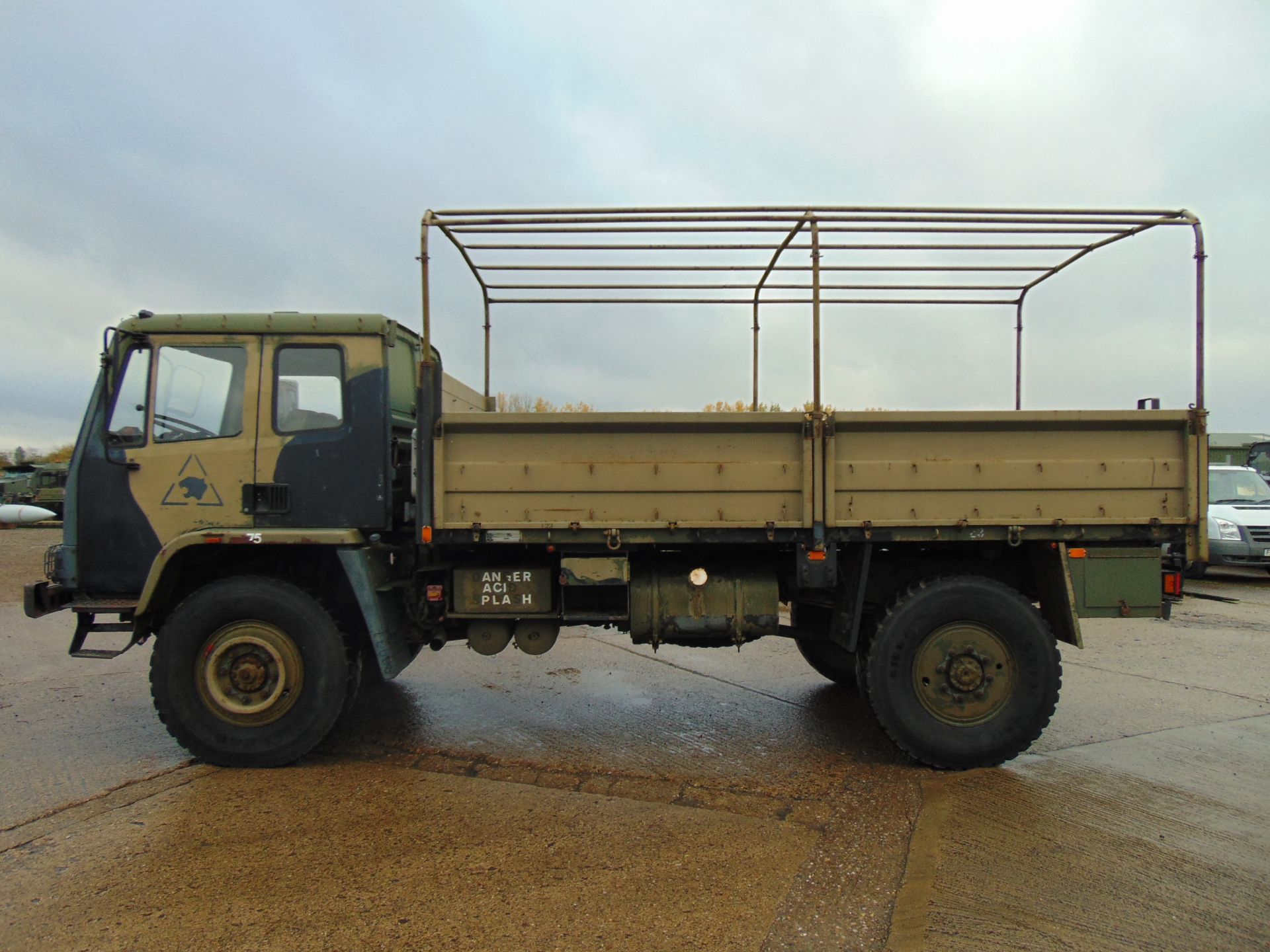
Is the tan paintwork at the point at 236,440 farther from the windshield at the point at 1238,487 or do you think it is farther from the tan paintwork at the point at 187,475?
the windshield at the point at 1238,487

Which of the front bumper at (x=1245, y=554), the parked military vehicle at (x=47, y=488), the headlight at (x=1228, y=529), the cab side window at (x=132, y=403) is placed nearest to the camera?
the cab side window at (x=132, y=403)

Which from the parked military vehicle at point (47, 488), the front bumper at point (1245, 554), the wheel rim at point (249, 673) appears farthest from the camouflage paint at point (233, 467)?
the parked military vehicle at point (47, 488)

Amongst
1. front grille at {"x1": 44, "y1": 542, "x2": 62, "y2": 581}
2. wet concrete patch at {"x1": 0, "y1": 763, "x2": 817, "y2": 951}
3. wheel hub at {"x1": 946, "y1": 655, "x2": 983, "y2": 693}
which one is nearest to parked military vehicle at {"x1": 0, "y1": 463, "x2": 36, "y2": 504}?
front grille at {"x1": 44, "y1": 542, "x2": 62, "y2": 581}

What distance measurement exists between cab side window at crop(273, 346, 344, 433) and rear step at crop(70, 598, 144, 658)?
4.35ft

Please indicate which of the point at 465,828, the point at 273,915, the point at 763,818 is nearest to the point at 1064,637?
the point at 763,818

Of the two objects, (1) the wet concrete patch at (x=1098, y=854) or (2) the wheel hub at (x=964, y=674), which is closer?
(1) the wet concrete patch at (x=1098, y=854)

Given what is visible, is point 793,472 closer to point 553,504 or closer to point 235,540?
point 553,504

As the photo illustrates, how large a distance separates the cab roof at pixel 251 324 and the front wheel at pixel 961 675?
3.45 metres

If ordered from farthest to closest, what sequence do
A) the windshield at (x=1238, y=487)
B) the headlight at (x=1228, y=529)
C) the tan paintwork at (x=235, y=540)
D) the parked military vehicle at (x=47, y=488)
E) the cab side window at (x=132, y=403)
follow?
the parked military vehicle at (x=47, y=488), the windshield at (x=1238, y=487), the headlight at (x=1228, y=529), the cab side window at (x=132, y=403), the tan paintwork at (x=235, y=540)

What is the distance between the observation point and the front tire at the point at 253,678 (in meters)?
4.27

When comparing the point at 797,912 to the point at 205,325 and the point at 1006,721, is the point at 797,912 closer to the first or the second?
the point at 1006,721

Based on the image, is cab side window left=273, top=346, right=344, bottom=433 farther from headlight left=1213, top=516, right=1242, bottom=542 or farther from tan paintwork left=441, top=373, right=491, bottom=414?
headlight left=1213, top=516, right=1242, bottom=542

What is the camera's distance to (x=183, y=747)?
4.41 meters

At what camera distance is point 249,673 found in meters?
4.30
